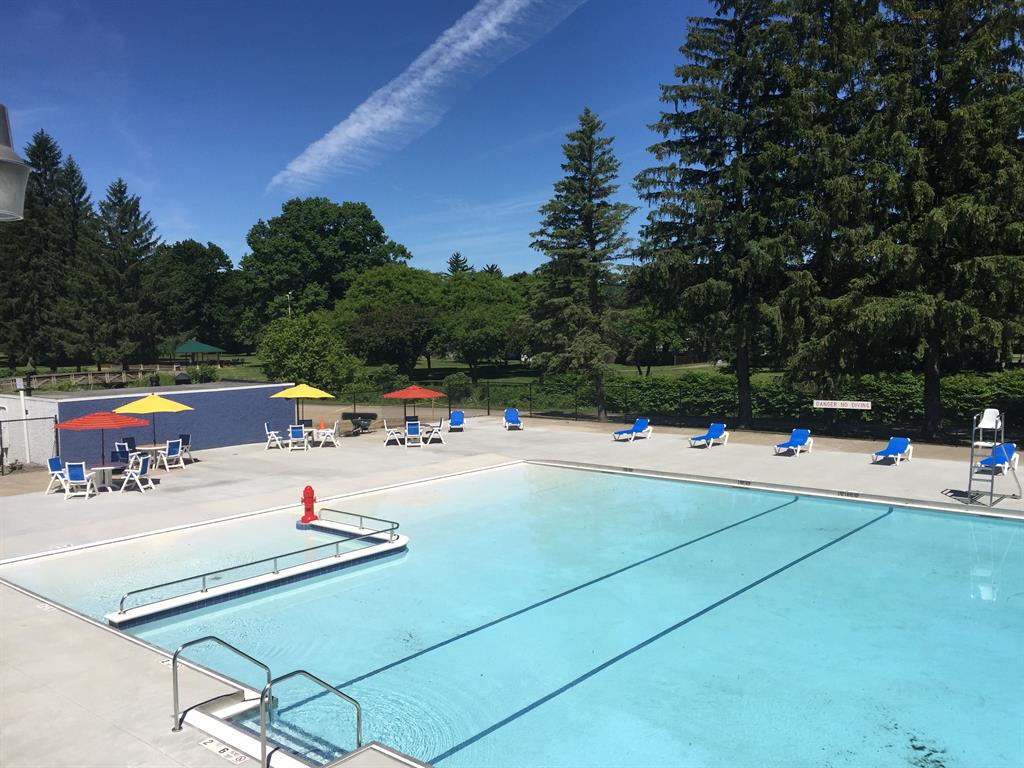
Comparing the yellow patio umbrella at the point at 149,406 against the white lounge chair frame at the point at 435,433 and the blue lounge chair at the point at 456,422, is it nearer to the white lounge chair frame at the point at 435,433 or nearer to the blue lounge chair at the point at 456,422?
the white lounge chair frame at the point at 435,433

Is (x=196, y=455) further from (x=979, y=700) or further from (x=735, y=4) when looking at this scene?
(x=735, y=4)

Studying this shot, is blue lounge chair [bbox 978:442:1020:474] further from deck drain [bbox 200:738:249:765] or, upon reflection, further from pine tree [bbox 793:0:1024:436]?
deck drain [bbox 200:738:249:765]

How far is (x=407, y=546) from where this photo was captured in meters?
12.8

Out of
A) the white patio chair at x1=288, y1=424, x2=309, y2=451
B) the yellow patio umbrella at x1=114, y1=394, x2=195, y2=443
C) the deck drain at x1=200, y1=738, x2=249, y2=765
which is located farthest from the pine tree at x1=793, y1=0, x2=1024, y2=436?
the deck drain at x1=200, y1=738, x2=249, y2=765

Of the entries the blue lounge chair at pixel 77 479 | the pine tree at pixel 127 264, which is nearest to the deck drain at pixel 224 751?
the blue lounge chair at pixel 77 479

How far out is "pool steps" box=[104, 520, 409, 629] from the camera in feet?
30.2

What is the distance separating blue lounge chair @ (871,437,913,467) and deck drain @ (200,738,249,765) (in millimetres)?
18380

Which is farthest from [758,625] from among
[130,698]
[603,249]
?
[603,249]

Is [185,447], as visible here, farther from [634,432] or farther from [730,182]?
[730,182]

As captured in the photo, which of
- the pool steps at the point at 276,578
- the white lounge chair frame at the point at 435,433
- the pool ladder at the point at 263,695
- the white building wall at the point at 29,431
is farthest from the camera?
the white lounge chair frame at the point at 435,433

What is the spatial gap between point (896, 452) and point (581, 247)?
16394mm

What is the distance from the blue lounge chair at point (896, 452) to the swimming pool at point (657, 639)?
5.22 m

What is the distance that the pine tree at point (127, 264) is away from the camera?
2343 inches

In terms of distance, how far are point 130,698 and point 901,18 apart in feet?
92.5
